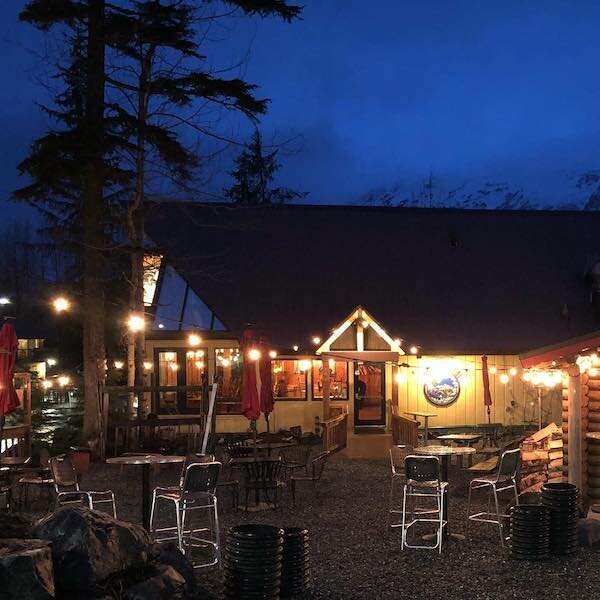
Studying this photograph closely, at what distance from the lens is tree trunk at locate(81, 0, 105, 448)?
17.5 meters

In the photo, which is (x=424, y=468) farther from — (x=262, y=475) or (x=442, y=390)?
(x=442, y=390)

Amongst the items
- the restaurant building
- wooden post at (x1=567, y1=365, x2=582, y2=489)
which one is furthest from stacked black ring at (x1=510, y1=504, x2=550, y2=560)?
the restaurant building

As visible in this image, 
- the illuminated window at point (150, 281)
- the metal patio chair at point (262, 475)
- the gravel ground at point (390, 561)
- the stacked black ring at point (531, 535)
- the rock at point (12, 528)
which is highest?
the illuminated window at point (150, 281)

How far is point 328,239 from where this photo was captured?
939 inches

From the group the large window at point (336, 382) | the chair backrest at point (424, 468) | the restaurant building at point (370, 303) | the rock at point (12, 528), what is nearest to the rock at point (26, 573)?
the rock at point (12, 528)

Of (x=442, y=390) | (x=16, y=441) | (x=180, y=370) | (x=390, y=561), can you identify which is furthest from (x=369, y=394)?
(x=390, y=561)

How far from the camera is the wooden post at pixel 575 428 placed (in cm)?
1089

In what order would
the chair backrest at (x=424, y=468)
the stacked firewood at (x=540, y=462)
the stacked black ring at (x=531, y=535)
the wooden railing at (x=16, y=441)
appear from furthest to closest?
the wooden railing at (x=16, y=441) → the stacked firewood at (x=540, y=462) → the chair backrest at (x=424, y=468) → the stacked black ring at (x=531, y=535)

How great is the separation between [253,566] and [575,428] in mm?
5951

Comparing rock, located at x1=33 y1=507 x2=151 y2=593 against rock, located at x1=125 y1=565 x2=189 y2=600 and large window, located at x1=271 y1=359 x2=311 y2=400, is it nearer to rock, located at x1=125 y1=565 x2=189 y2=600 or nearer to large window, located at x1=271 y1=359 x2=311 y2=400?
rock, located at x1=125 y1=565 x2=189 y2=600

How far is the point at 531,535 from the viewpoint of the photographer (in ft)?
28.0

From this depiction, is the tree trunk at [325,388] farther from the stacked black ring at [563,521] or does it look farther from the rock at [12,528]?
the rock at [12,528]

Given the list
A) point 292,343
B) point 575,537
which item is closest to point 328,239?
point 292,343

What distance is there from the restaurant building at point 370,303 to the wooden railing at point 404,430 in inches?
21.5
